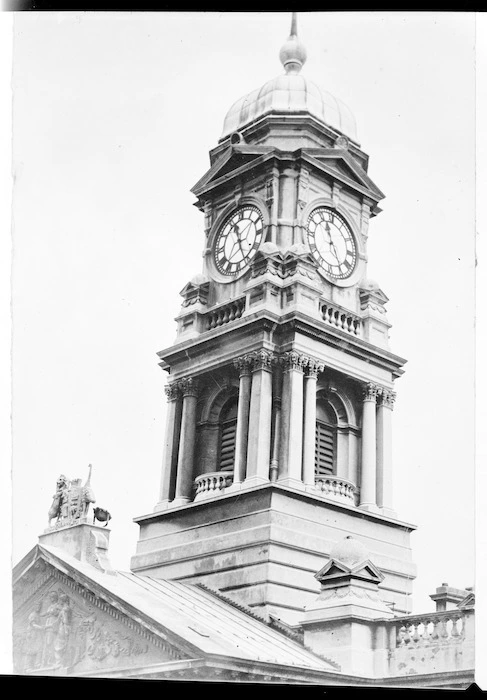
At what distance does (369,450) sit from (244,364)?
172 inches

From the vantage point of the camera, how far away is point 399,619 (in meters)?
27.3

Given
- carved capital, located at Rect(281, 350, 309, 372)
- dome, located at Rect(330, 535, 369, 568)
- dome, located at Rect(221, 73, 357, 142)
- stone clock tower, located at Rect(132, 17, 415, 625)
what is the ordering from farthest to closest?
1. dome, located at Rect(221, 73, 357, 142)
2. carved capital, located at Rect(281, 350, 309, 372)
3. stone clock tower, located at Rect(132, 17, 415, 625)
4. dome, located at Rect(330, 535, 369, 568)

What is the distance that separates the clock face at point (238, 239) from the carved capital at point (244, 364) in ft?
10.5

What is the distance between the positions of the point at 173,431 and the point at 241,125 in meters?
9.41

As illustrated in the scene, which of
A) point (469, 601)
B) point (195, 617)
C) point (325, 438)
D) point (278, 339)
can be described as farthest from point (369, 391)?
point (469, 601)

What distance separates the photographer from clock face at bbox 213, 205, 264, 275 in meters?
36.5

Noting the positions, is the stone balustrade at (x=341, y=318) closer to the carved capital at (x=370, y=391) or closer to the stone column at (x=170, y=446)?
the carved capital at (x=370, y=391)

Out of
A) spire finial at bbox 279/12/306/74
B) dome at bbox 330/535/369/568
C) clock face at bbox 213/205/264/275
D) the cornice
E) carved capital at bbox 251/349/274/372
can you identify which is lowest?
dome at bbox 330/535/369/568

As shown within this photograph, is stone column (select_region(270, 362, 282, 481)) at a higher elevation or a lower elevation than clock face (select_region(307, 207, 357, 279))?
lower

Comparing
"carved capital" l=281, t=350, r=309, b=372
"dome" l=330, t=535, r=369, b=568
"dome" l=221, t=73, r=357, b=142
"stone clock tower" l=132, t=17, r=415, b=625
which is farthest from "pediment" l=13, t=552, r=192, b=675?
"dome" l=221, t=73, r=357, b=142

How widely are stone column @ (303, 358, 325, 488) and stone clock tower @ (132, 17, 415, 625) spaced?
5 centimetres

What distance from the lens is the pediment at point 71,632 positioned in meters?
25.2

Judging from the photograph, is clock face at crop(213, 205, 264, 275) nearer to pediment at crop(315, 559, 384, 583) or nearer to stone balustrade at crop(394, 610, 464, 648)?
pediment at crop(315, 559, 384, 583)

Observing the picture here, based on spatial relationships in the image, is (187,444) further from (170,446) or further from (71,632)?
(71,632)
